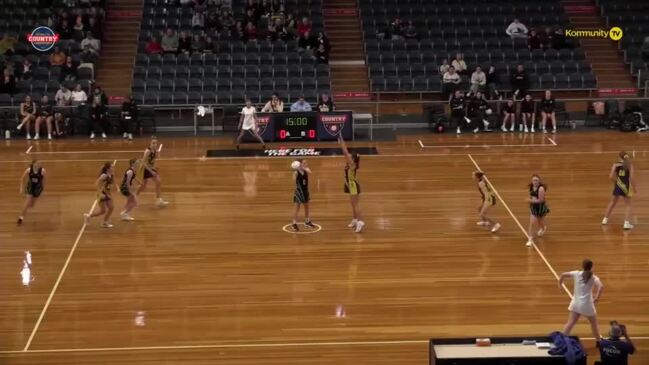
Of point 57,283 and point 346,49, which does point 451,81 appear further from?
point 57,283

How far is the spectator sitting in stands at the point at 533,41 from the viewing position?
35219 millimetres

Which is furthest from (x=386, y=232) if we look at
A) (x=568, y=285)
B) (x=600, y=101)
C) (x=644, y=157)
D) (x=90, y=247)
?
(x=600, y=101)

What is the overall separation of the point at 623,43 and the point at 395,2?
859 centimetres

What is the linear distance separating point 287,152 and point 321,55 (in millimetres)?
7239

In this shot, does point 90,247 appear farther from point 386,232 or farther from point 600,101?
point 600,101

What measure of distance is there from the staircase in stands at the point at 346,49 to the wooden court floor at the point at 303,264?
7.83m

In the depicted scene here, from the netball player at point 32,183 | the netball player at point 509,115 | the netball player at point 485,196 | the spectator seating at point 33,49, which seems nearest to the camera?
the netball player at point 485,196

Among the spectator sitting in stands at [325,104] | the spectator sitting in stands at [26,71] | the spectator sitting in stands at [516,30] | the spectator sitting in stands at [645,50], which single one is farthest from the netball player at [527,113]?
the spectator sitting in stands at [26,71]

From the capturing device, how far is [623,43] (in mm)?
36219

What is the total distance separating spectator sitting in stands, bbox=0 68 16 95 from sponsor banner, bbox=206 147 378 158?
808 cm

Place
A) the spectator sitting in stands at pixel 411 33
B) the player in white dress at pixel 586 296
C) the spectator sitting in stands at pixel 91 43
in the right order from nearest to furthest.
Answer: the player in white dress at pixel 586 296 → the spectator sitting in stands at pixel 91 43 → the spectator sitting in stands at pixel 411 33

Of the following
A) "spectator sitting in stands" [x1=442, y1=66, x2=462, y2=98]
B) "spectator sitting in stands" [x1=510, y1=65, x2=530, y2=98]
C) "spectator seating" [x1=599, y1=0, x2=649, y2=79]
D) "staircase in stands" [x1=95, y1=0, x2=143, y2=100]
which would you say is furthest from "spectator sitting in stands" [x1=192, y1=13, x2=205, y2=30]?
"spectator seating" [x1=599, y1=0, x2=649, y2=79]

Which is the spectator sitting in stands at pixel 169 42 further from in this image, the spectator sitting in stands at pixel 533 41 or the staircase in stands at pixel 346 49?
the spectator sitting in stands at pixel 533 41

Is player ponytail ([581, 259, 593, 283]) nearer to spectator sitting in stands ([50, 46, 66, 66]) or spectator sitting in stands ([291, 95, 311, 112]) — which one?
spectator sitting in stands ([291, 95, 311, 112])
